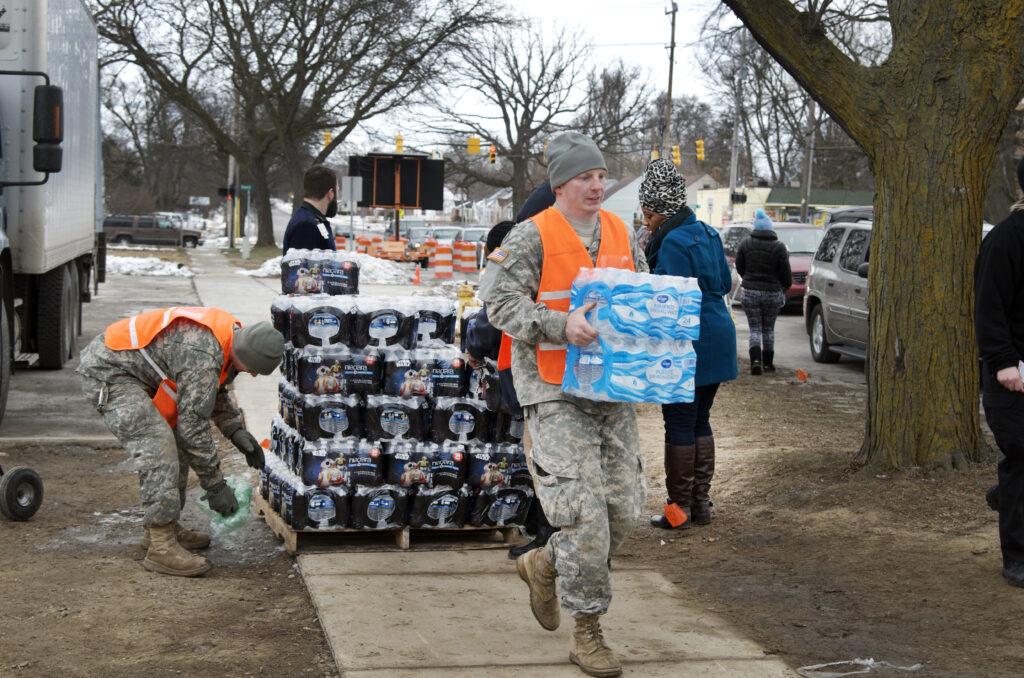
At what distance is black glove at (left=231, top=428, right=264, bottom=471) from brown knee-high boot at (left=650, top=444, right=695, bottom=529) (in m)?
2.24

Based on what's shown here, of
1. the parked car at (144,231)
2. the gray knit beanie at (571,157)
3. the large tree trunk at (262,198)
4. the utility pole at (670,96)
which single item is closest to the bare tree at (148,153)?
the parked car at (144,231)

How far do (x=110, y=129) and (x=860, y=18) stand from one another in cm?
7132

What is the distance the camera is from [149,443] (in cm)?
533

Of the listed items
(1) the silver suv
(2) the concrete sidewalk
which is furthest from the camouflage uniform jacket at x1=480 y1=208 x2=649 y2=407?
(1) the silver suv

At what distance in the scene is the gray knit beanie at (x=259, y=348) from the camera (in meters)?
5.18

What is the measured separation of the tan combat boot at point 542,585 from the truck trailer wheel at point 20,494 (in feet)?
9.81

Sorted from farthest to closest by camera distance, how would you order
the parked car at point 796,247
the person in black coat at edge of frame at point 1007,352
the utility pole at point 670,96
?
the utility pole at point 670,96
the parked car at point 796,247
the person in black coat at edge of frame at point 1007,352

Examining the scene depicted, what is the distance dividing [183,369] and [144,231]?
5271cm

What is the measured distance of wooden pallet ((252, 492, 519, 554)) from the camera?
5.79 m

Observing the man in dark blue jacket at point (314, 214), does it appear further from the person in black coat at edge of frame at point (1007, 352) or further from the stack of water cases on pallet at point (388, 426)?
the person in black coat at edge of frame at point (1007, 352)

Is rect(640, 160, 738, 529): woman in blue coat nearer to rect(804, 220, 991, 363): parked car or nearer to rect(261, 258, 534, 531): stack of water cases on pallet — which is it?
rect(261, 258, 534, 531): stack of water cases on pallet

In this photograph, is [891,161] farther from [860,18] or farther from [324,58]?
[324,58]

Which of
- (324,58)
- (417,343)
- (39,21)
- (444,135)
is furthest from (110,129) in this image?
(417,343)

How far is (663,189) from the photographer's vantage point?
244 inches
